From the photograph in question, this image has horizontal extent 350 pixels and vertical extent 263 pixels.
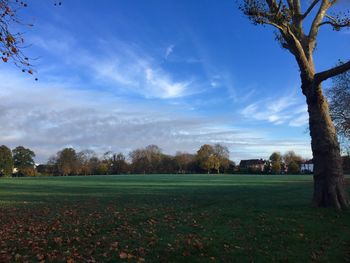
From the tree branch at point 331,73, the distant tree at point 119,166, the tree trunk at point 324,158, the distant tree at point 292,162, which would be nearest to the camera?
the tree branch at point 331,73

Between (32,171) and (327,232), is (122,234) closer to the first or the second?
(327,232)

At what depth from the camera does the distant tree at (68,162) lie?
453 ft

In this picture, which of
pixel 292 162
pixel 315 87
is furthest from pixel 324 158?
pixel 292 162

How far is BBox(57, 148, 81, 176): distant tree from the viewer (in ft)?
453

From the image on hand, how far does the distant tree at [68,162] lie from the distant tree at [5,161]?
16.8 m

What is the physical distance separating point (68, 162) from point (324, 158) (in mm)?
131360

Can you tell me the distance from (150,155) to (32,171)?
4203 centimetres

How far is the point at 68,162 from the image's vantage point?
141500mm

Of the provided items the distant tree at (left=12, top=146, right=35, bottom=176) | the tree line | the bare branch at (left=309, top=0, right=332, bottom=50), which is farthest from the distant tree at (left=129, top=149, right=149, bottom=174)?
the bare branch at (left=309, top=0, right=332, bottom=50)

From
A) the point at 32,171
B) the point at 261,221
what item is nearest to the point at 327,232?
the point at 261,221

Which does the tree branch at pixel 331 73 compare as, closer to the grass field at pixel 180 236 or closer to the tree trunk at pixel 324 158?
the tree trunk at pixel 324 158

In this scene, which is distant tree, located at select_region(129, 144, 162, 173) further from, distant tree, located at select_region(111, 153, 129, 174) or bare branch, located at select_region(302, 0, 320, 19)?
bare branch, located at select_region(302, 0, 320, 19)

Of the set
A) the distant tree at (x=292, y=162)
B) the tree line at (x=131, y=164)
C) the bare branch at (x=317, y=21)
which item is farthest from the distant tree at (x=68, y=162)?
the bare branch at (x=317, y=21)

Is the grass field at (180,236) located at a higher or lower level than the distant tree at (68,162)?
lower
